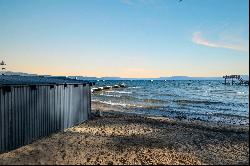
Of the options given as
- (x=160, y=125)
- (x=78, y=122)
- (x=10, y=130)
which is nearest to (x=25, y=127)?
(x=10, y=130)

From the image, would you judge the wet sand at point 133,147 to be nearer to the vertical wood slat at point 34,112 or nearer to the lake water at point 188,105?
the vertical wood slat at point 34,112

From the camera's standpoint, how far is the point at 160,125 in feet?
79.2

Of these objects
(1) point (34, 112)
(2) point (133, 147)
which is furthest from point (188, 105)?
(1) point (34, 112)

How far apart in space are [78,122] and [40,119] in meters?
5.63

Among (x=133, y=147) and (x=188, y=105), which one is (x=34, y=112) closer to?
(x=133, y=147)

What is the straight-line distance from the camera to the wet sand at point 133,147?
1320cm

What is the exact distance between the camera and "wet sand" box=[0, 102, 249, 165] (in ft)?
43.3

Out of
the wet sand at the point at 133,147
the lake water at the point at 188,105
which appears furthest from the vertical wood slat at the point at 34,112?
the lake water at the point at 188,105

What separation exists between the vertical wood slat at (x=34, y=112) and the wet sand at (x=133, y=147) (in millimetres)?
452

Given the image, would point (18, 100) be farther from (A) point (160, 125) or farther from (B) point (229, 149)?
(A) point (160, 125)

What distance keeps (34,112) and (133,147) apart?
16.2ft

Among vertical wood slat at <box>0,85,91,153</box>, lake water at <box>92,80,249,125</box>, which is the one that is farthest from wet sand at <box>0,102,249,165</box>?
lake water at <box>92,80,249,125</box>

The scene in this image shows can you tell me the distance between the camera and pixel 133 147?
15.6 meters

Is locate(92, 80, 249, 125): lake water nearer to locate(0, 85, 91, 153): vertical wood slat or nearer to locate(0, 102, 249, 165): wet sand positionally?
locate(0, 102, 249, 165): wet sand
